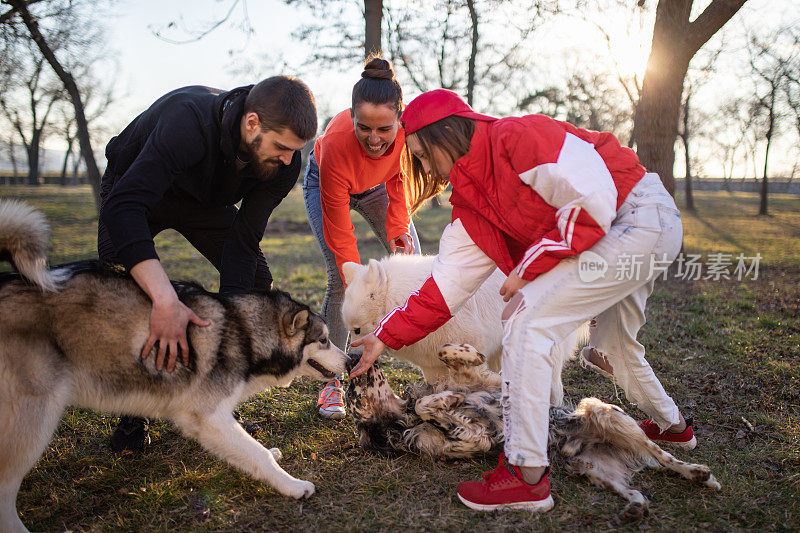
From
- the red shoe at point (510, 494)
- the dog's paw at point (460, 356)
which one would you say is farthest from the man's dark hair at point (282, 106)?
the red shoe at point (510, 494)

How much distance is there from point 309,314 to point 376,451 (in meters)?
1.08

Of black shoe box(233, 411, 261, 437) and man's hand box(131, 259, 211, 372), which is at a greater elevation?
man's hand box(131, 259, 211, 372)

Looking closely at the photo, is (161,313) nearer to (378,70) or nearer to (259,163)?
(259,163)

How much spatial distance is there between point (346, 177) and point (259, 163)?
1.05m

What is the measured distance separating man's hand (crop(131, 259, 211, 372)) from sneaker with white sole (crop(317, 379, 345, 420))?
1.69 metres

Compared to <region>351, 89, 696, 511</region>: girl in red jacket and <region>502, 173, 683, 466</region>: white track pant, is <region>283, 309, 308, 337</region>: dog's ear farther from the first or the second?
<region>502, 173, 683, 466</region>: white track pant

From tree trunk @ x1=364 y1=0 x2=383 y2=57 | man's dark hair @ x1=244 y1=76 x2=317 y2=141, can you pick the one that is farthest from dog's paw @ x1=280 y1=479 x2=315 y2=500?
tree trunk @ x1=364 y1=0 x2=383 y2=57

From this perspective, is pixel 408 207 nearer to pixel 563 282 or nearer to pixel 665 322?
pixel 563 282

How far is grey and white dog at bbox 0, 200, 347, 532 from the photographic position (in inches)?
96.1

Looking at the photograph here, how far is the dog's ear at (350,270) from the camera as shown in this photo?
14.0ft

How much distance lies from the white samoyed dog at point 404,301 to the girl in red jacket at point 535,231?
1.04 metres

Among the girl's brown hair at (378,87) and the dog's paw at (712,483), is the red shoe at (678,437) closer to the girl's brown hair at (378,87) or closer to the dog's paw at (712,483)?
the dog's paw at (712,483)

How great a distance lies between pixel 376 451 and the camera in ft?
11.6

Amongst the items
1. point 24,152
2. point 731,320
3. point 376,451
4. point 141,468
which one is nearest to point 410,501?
point 376,451
